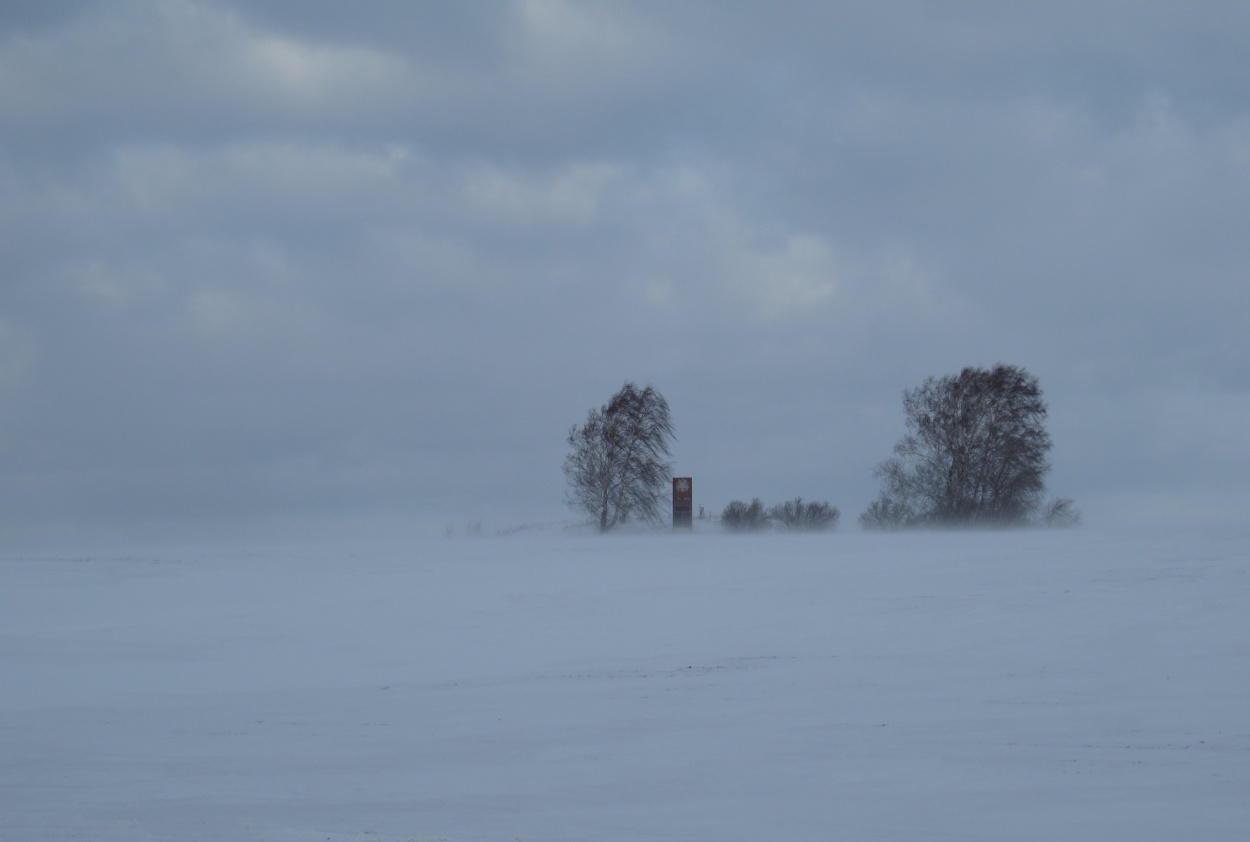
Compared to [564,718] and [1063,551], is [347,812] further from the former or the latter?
[1063,551]

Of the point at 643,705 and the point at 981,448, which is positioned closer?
the point at 643,705

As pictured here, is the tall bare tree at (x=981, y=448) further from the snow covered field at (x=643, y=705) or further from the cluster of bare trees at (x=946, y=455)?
the snow covered field at (x=643, y=705)

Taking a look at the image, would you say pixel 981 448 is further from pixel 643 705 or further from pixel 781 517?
pixel 643 705

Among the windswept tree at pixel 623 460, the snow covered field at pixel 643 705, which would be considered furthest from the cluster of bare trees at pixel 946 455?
the snow covered field at pixel 643 705

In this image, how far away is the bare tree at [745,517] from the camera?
44906 millimetres

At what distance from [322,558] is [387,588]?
8.37 m

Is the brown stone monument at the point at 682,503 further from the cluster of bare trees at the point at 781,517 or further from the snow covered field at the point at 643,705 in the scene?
the snow covered field at the point at 643,705

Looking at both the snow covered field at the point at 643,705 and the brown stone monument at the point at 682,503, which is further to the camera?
the brown stone monument at the point at 682,503

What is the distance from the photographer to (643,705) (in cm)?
1155

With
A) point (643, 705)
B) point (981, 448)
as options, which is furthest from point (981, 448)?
point (643, 705)

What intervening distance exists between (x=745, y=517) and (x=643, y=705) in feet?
118

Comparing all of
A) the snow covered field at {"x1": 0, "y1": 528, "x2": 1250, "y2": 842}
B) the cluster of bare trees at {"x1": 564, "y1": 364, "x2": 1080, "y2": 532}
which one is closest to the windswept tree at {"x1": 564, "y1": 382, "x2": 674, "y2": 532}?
the cluster of bare trees at {"x1": 564, "y1": 364, "x2": 1080, "y2": 532}

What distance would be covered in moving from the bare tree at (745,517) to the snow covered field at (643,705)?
20851 millimetres

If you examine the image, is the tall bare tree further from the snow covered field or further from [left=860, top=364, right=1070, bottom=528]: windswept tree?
the snow covered field
